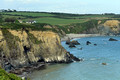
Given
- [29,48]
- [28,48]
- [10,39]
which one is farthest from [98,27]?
[10,39]

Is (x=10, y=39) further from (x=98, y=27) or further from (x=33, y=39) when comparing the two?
(x=98, y=27)

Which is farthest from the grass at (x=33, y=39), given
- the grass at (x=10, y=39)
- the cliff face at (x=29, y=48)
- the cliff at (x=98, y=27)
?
the cliff at (x=98, y=27)

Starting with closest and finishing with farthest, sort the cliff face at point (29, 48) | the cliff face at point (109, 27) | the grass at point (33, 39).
A: 1. the cliff face at point (29, 48)
2. the grass at point (33, 39)
3. the cliff face at point (109, 27)

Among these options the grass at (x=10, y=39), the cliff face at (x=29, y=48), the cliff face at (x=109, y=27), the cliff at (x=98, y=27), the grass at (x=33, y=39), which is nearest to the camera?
the cliff face at (x=29, y=48)

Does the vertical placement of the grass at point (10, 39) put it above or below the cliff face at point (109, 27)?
above

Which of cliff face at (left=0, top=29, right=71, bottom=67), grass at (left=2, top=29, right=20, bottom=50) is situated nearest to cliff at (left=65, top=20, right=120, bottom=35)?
cliff face at (left=0, top=29, right=71, bottom=67)

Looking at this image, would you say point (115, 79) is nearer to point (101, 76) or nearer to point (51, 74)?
point (101, 76)

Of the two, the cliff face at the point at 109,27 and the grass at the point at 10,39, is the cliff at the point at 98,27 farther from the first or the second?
the grass at the point at 10,39

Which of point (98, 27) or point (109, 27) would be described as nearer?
point (109, 27)

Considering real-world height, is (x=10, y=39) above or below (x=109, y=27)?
above
